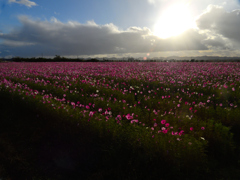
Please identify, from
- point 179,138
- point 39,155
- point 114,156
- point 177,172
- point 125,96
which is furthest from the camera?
point 125,96

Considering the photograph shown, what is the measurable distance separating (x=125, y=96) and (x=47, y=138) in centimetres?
366

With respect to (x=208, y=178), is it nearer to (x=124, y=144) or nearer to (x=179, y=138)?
(x=179, y=138)

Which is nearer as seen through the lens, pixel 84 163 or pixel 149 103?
pixel 84 163

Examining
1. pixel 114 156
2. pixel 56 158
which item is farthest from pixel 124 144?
pixel 56 158

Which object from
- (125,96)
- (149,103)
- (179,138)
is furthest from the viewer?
(125,96)

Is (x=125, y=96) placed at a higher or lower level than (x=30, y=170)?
higher

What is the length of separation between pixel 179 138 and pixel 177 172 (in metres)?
0.83

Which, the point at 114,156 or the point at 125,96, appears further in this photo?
the point at 125,96

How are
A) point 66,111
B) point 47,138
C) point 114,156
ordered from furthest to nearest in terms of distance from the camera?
point 66,111 → point 47,138 → point 114,156

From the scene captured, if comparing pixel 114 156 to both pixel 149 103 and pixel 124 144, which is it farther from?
pixel 149 103

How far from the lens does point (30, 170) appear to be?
3631 mm

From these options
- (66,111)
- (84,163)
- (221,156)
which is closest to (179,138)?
(221,156)

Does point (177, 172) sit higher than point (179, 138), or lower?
lower

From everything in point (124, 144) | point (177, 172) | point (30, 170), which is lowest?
point (30, 170)
